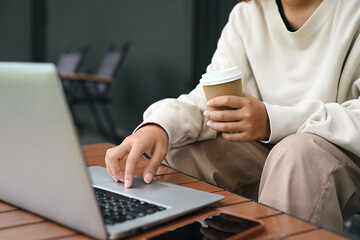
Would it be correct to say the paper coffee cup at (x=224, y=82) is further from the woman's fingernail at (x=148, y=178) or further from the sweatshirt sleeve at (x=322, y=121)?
the woman's fingernail at (x=148, y=178)

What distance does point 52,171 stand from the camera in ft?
1.81

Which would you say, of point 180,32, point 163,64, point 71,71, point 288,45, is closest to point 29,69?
point 288,45

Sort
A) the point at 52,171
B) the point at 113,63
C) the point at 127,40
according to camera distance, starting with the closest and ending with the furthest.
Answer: the point at 52,171, the point at 113,63, the point at 127,40

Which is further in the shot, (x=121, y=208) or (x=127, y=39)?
(x=127, y=39)

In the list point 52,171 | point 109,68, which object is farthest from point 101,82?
point 52,171

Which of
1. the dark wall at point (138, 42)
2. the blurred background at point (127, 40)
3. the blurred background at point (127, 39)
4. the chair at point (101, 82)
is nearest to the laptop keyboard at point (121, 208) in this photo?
the blurred background at point (127, 40)

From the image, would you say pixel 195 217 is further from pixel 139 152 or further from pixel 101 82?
pixel 101 82

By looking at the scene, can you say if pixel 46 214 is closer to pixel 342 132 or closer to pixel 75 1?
pixel 342 132

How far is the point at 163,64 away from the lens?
4.33 m

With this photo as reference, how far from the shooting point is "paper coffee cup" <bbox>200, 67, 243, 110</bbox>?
2.63ft

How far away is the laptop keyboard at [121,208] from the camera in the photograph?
0.59 meters

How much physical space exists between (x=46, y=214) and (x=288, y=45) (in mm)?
808

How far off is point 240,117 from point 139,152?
21 centimetres

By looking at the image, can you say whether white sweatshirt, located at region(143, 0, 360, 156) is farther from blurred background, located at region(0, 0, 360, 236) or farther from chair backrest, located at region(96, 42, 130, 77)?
chair backrest, located at region(96, 42, 130, 77)
